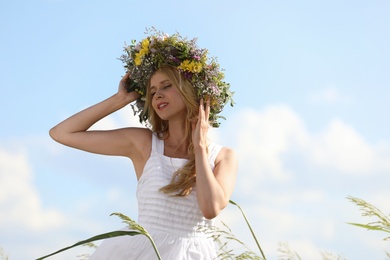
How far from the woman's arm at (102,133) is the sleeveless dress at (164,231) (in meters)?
0.35

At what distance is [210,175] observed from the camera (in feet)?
11.3

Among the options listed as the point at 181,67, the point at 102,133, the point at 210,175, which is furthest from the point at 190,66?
the point at 210,175

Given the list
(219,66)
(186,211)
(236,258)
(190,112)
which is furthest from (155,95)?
(236,258)

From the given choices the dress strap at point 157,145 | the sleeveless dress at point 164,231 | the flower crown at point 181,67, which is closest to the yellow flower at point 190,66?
the flower crown at point 181,67

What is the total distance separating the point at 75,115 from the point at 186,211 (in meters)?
1.20

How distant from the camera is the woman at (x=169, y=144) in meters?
3.57

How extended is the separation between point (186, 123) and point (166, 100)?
0.22 meters

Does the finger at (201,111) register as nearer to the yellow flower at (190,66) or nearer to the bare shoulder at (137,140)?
the yellow flower at (190,66)

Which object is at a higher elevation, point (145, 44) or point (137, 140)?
point (145, 44)

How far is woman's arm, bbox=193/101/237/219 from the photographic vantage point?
11.1 feet

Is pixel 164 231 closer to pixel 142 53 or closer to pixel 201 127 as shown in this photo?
pixel 201 127

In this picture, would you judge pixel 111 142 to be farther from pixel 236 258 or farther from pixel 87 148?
pixel 236 258

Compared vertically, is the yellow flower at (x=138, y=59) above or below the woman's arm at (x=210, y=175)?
above

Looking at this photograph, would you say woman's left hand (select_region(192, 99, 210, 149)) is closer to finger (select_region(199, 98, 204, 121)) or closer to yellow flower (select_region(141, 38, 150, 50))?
finger (select_region(199, 98, 204, 121))
